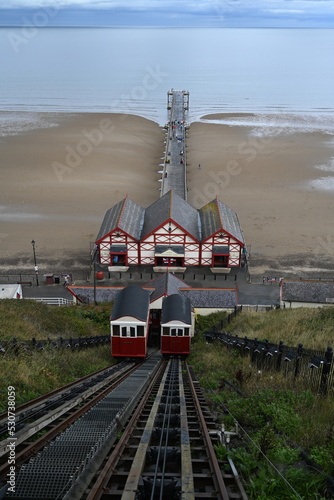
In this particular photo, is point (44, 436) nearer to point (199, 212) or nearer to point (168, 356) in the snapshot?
point (168, 356)

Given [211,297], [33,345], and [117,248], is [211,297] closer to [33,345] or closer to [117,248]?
[117,248]

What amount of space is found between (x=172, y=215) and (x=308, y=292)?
1149cm

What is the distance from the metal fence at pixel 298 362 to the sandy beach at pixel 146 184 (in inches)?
876

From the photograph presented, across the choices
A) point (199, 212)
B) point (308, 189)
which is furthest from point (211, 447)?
point (308, 189)

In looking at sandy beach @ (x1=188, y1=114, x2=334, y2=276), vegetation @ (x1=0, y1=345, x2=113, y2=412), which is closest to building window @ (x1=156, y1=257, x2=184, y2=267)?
sandy beach @ (x1=188, y1=114, x2=334, y2=276)

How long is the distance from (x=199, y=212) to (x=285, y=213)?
12.0m

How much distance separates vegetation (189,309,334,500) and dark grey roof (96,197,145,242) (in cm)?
1926

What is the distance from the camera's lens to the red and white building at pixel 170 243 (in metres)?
32.4

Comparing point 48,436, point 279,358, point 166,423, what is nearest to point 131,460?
point 48,436

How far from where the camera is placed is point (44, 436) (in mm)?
7180

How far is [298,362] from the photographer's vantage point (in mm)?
10453

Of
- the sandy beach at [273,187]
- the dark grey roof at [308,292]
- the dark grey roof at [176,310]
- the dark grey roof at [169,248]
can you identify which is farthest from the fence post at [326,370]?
the sandy beach at [273,187]

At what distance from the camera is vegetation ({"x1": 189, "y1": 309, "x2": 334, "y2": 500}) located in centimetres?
593

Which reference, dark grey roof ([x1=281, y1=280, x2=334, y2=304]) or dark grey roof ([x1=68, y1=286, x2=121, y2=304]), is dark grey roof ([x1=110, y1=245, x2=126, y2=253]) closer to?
dark grey roof ([x1=68, y1=286, x2=121, y2=304])
